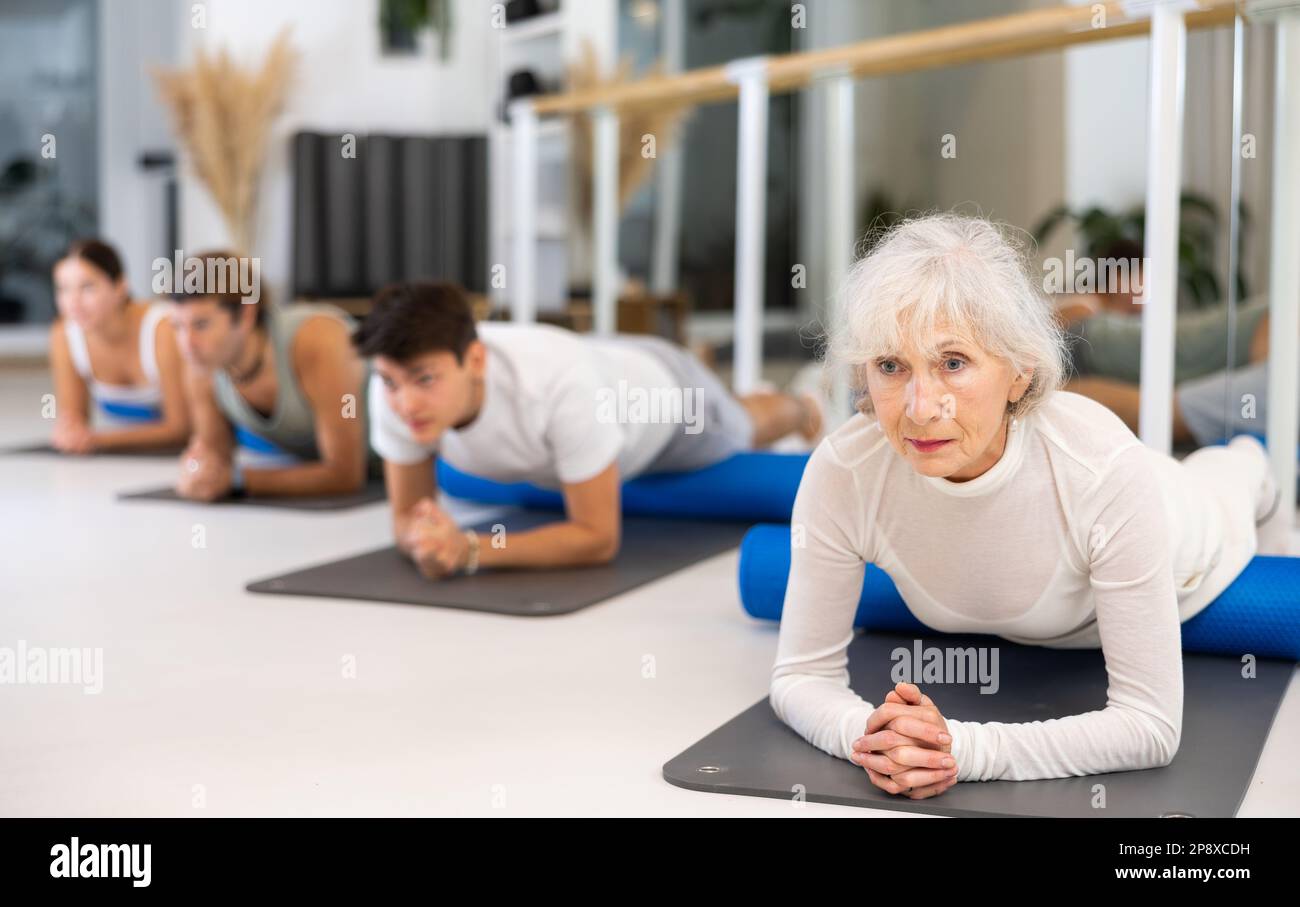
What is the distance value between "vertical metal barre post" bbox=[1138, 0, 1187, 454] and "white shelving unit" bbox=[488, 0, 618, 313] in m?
2.74

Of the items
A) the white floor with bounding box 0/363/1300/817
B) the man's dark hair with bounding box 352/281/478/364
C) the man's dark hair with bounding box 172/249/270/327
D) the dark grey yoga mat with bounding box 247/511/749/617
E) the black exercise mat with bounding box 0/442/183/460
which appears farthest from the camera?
the black exercise mat with bounding box 0/442/183/460

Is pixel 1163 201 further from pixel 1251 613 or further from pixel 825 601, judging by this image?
pixel 825 601

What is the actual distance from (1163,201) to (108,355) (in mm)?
3057

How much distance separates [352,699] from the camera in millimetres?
1868

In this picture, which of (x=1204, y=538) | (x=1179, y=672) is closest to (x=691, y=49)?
(x=1204, y=538)

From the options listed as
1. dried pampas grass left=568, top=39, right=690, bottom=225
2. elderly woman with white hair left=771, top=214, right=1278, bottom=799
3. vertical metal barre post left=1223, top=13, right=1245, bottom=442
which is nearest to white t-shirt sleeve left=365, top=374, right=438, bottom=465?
elderly woman with white hair left=771, top=214, right=1278, bottom=799

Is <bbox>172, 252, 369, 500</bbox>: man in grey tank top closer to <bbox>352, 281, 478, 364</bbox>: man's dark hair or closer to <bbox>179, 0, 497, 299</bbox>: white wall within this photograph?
<bbox>352, 281, 478, 364</bbox>: man's dark hair

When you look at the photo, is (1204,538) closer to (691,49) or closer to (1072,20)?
(1072,20)

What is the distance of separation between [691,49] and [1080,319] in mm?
2228

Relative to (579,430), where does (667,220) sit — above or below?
above

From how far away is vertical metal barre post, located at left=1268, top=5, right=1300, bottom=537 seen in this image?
280 cm

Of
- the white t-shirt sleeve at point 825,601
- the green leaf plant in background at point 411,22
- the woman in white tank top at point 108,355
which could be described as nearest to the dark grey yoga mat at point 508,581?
the white t-shirt sleeve at point 825,601

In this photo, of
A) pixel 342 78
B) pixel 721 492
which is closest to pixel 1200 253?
pixel 721 492

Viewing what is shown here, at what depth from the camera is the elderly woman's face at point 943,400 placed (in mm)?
1364
